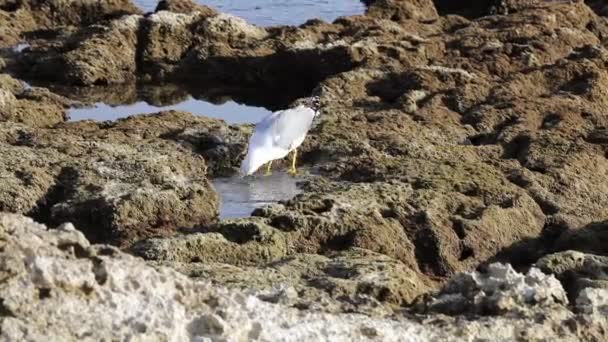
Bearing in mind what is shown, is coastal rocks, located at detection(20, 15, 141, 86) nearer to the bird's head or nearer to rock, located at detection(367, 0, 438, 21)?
rock, located at detection(367, 0, 438, 21)

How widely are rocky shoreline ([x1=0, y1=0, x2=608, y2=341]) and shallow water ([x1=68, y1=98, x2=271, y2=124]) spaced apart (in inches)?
10.6

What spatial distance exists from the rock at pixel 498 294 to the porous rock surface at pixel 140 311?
0.40 feet

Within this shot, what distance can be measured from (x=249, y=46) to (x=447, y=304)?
9393mm

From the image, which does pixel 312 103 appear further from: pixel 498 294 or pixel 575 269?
pixel 498 294

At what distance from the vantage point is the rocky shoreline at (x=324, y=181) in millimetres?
3914

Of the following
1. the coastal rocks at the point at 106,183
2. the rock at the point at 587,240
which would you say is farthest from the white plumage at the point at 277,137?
the rock at the point at 587,240

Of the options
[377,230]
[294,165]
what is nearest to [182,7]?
[294,165]

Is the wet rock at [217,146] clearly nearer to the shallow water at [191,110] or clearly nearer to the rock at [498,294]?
the shallow water at [191,110]

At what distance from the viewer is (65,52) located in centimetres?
1316

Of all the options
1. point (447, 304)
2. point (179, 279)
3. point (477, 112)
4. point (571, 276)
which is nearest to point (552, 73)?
point (477, 112)

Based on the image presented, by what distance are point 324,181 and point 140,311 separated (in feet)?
16.7

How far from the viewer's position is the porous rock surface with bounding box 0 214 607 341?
3.61 meters

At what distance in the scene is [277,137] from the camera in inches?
352

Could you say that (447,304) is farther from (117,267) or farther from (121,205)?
(121,205)
